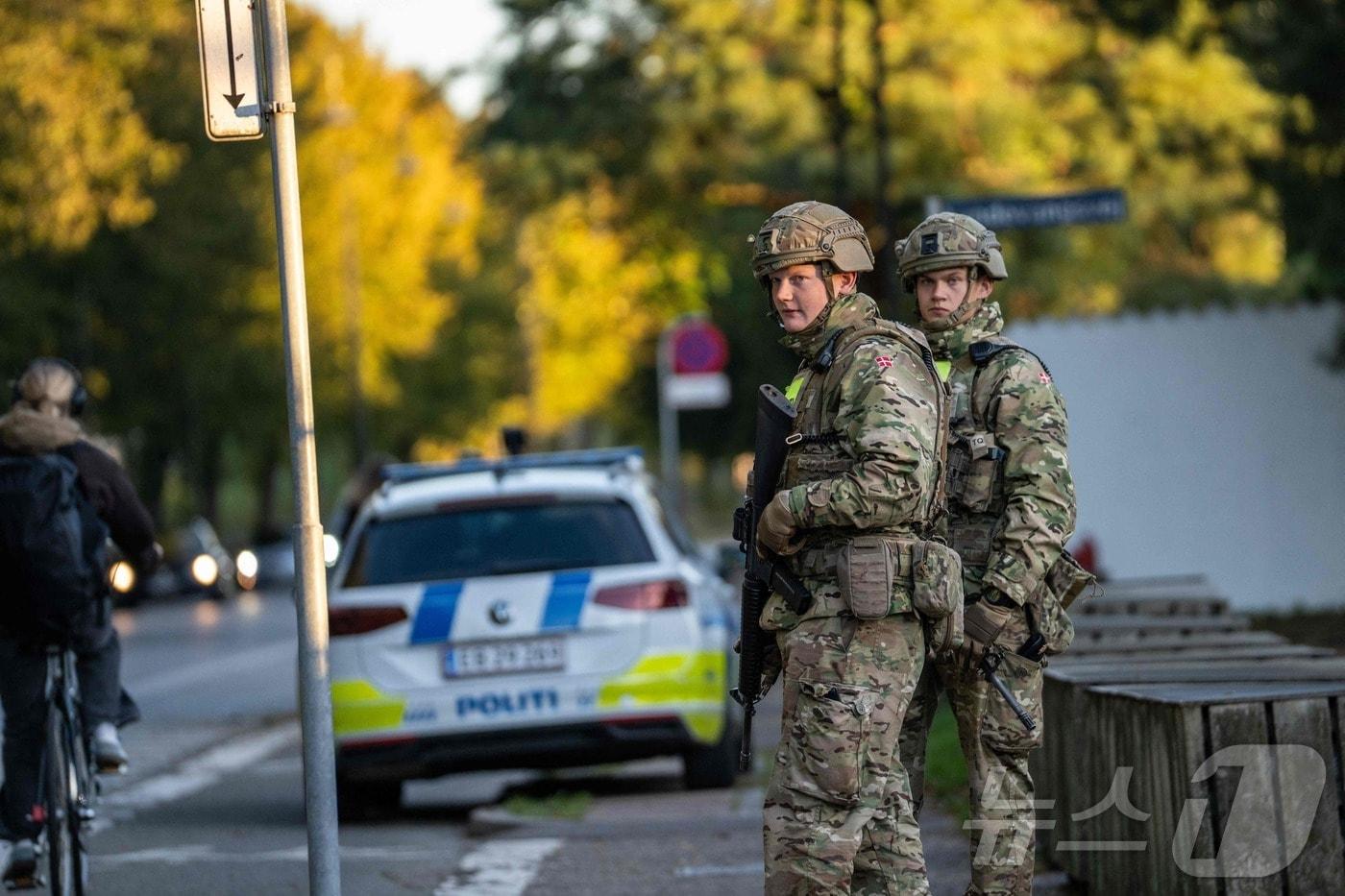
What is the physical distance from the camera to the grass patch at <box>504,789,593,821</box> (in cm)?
1010

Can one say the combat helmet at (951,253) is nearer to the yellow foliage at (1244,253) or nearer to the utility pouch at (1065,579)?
the utility pouch at (1065,579)

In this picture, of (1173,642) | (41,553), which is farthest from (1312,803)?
(41,553)

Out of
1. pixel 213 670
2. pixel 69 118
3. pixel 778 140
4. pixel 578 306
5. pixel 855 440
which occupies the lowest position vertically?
pixel 213 670

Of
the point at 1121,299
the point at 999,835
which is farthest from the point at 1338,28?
the point at 1121,299

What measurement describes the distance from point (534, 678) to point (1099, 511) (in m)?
7.80

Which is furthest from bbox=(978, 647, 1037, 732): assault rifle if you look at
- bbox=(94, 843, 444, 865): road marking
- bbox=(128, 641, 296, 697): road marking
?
bbox=(128, 641, 296, 697): road marking

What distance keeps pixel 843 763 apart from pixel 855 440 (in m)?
0.74

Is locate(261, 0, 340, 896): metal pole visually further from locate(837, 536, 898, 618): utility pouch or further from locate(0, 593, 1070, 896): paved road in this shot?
locate(0, 593, 1070, 896): paved road

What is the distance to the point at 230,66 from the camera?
6.55m

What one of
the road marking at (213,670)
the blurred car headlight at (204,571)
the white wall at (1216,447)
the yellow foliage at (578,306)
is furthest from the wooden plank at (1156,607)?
the yellow foliage at (578,306)

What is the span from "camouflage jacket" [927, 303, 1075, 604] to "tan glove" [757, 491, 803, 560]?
68 centimetres

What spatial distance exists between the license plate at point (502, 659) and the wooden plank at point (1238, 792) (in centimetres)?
457

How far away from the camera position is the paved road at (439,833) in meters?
8.47

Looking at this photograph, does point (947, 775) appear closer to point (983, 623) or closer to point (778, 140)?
point (983, 623)
